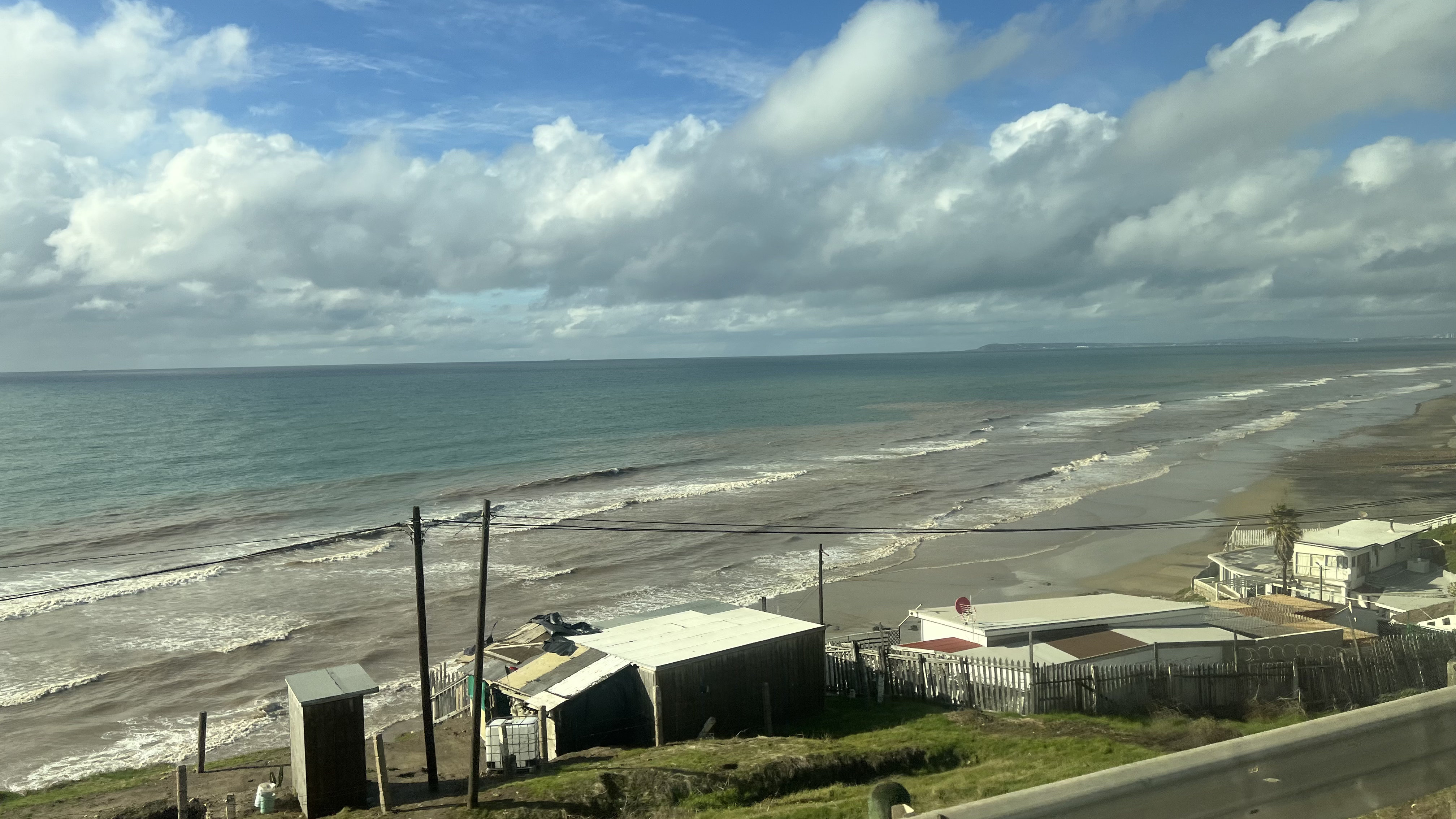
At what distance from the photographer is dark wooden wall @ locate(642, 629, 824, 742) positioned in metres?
18.7

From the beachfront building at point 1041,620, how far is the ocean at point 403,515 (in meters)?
10.5

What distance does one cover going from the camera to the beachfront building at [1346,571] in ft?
99.6

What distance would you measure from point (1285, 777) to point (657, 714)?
52.5 ft

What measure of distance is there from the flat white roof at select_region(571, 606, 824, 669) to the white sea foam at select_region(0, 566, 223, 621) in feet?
84.0

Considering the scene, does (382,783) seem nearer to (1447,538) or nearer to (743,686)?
(743,686)

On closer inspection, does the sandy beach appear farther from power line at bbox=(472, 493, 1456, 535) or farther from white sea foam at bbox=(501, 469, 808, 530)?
white sea foam at bbox=(501, 469, 808, 530)

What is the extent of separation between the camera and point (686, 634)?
21.0m

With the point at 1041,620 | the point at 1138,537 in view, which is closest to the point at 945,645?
the point at 1041,620

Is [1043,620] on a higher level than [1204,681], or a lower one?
higher

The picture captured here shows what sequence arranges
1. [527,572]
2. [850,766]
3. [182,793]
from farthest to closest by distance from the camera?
[527,572], [182,793], [850,766]

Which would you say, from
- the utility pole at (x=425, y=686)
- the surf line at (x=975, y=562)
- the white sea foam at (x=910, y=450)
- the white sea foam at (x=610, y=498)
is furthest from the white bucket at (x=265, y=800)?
the white sea foam at (x=910, y=450)

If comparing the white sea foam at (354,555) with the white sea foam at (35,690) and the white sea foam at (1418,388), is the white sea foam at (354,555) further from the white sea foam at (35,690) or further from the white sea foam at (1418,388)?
the white sea foam at (1418,388)

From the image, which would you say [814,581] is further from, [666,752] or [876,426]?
[876,426]

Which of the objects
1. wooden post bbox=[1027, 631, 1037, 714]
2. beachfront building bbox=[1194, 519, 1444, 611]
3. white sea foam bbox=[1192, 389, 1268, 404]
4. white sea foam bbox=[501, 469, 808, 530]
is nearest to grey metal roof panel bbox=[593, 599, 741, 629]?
wooden post bbox=[1027, 631, 1037, 714]
